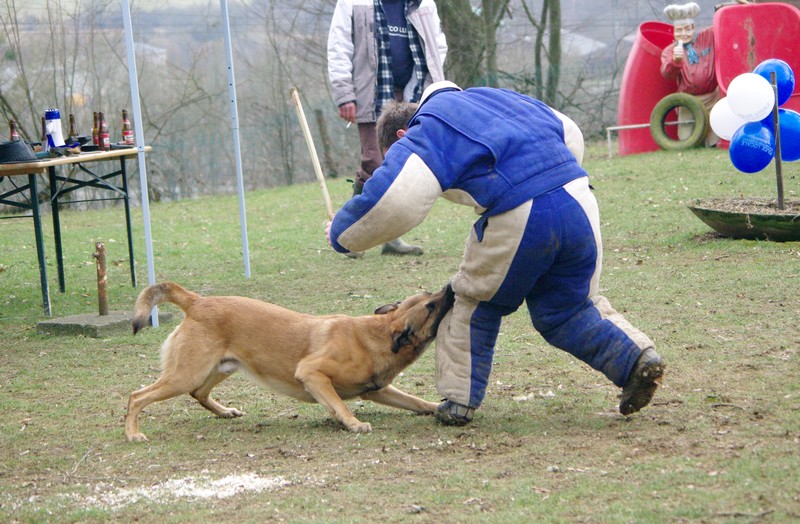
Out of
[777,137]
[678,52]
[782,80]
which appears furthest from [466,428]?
[678,52]

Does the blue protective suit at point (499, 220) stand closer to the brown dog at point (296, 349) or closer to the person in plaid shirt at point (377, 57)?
the brown dog at point (296, 349)

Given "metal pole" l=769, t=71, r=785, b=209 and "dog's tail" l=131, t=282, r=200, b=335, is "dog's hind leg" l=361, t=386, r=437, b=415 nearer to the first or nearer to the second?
"dog's tail" l=131, t=282, r=200, b=335

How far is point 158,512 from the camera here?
3.48m

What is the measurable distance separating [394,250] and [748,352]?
4.62 m

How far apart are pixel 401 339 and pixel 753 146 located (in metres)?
5.14

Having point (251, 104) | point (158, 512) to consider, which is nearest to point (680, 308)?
point (158, 512)

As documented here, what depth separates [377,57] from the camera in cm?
833

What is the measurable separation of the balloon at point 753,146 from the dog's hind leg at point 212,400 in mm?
5507

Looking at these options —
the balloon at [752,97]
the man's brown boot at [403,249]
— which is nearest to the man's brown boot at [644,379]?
the balloon at [752,97]

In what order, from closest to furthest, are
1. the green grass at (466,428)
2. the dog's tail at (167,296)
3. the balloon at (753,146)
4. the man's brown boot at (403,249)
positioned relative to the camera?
the green grass at (466,428), the dog's tail at (167,296), the balloon at (753,146), the man's brown boot at (403,249)

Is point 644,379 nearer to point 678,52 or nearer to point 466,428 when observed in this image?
point 466,428

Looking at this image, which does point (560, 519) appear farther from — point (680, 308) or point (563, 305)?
Result: point (680, 308)

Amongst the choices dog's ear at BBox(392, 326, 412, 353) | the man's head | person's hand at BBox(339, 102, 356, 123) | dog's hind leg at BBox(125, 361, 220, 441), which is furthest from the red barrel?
dog's hind leg at BBox(125, 361, 220, 441)

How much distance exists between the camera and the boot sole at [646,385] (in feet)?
13.3
